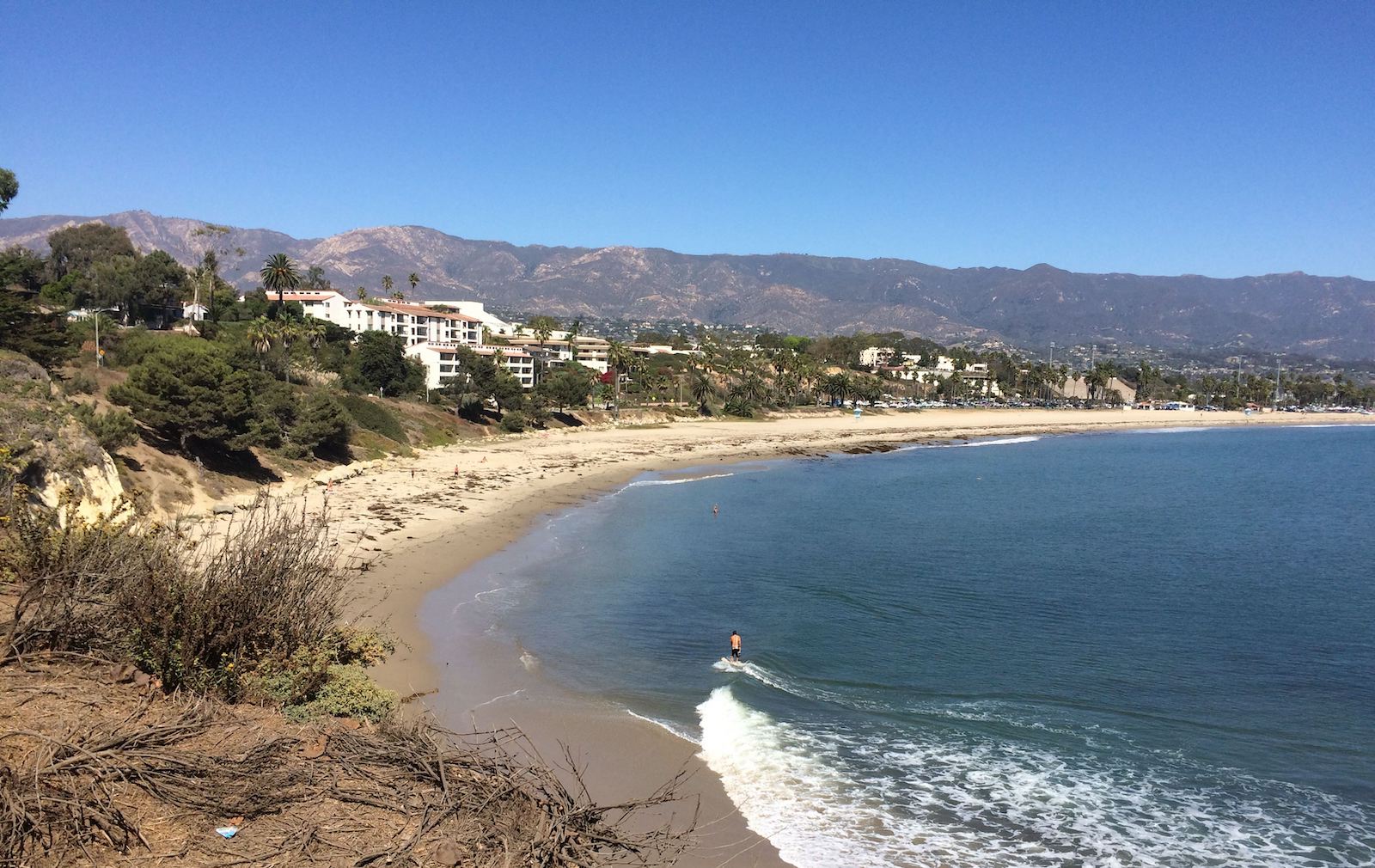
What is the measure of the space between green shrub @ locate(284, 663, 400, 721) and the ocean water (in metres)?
4.95

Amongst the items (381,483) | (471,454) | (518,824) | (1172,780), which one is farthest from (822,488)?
(518,824)

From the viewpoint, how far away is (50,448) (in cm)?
2292

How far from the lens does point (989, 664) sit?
21.0 meters

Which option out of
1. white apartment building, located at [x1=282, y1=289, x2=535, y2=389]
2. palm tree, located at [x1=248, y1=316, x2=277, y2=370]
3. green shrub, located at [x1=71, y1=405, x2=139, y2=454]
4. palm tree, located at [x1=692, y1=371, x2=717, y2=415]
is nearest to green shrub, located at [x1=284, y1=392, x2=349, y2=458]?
green shrub, located at [x1=71, y1=405, x2=139, y2=454]

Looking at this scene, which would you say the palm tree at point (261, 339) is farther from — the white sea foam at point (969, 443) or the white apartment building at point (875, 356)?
the white apartment building at point (875, 356)

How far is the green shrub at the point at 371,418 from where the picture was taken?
52906 millimetres

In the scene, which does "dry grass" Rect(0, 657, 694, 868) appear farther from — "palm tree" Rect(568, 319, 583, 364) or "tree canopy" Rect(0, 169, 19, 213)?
"palm tree" Rect(568, 319, 583, 364)

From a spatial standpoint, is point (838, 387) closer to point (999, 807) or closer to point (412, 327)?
point (412, 327)

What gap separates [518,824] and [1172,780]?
12083 mm

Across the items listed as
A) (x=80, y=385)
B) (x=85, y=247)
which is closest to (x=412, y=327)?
(x=85, y=247)

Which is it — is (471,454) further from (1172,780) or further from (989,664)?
(1172,780)

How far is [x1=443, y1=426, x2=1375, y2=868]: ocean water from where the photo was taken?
13.9m

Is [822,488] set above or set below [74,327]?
below

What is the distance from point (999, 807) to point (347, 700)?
10.2 meters
